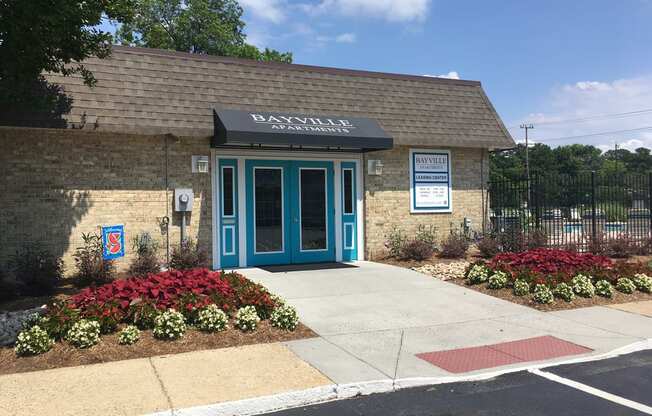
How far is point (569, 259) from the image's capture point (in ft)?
37.3

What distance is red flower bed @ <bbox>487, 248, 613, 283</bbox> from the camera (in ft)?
34.4

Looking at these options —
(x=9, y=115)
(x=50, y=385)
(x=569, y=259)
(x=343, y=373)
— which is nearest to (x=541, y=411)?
(x=343, y=373)

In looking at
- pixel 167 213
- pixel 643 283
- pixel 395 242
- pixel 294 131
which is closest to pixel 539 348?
pixel 643 283

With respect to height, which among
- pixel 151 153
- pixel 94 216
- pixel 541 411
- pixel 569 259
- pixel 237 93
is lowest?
pixel 541 411

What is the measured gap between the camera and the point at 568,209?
15.5 metres

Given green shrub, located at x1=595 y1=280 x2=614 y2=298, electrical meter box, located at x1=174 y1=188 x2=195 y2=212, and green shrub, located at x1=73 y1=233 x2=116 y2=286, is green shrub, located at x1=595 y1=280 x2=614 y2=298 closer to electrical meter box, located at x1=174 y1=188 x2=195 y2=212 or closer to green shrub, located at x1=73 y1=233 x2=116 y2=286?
electrical meter box, located at x1=174 y1=188 x2=195 y2=212

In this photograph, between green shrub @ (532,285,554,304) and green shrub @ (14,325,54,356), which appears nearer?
green shrub @ (14,325,54,356)

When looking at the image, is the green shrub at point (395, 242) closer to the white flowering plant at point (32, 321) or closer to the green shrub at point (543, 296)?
the green shrub at point (543, 296)

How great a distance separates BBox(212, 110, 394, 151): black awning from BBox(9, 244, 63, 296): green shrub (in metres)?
3.83

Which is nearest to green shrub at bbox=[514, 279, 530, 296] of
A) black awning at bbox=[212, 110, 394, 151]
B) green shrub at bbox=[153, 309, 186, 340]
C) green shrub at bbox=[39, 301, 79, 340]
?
black awning at bbox=[212, 110, 394, 151]

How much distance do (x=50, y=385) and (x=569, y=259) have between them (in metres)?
9.51

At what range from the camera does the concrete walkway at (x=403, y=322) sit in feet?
21.7

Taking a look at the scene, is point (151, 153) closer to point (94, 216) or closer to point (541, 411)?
point (94, 216)

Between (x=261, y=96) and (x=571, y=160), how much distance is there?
10600 cm
